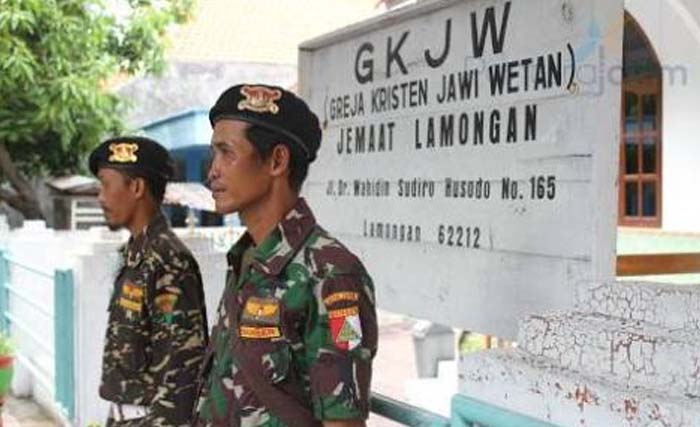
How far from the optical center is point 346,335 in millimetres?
1614

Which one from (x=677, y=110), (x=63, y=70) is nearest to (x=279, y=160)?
(x=677, y=110)

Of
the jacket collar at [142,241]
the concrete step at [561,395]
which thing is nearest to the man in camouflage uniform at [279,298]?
the concrete step at [561,395]

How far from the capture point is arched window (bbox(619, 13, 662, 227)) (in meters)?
6.18

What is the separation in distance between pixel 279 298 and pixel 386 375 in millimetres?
7436

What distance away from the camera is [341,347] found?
5.27ft

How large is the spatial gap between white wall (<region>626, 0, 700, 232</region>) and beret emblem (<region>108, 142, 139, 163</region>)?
3.80 metres

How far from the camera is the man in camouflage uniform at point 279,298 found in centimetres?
162

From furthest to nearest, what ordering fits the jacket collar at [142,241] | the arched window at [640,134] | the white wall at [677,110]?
the arched window at [640,134] → the white wall at [677,110] → the jacket collar at [142,241]

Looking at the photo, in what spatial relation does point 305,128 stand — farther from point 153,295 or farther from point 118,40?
point 118,40

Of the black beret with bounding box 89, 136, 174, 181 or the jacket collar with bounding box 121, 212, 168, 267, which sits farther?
the black beret with bounding box 89, 136, 174, 181

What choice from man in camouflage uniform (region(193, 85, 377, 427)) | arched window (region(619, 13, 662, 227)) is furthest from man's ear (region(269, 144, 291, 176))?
arched window (region(619, 13, 662, 227))

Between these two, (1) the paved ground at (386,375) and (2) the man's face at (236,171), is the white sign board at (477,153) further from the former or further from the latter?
(1) the paved ground at (386,375)

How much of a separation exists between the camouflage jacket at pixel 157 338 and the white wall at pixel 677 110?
3.98 metres

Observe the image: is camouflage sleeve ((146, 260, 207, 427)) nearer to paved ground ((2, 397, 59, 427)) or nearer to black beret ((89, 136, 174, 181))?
black beret ((89, 136, 174, 181))
